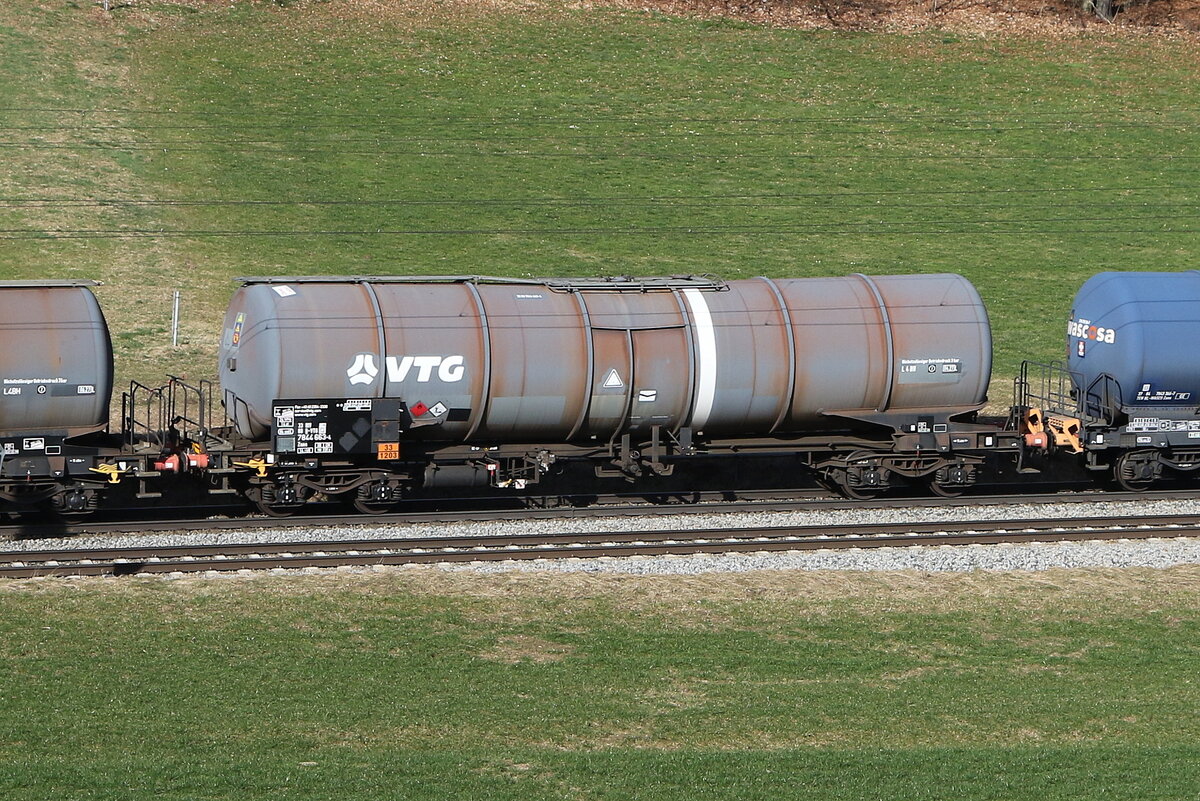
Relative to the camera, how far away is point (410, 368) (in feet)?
77.4

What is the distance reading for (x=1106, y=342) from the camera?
26.9 meters

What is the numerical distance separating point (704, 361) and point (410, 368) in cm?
485

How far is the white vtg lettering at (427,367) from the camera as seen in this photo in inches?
926

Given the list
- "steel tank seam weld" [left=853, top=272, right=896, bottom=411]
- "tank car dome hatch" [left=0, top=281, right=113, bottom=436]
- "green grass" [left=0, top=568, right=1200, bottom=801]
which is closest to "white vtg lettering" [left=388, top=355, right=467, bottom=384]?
"green grass" [left=0, top=568, right=1200, bottom=801]

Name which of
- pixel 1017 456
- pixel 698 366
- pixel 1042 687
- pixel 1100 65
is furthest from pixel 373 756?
pixel 1100 65

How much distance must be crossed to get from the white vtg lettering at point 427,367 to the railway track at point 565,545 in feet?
8.55

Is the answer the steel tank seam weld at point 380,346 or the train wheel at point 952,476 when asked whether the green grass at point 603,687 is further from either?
the train wheel at point 952,476

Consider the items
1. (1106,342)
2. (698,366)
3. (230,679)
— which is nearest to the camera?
(230,679)

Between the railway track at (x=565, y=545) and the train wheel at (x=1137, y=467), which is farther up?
the train wheel at (x=1137, y=467)

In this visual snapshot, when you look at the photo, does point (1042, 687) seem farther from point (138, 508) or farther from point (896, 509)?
point (138, 508)

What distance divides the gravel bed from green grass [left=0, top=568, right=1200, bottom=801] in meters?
0.79

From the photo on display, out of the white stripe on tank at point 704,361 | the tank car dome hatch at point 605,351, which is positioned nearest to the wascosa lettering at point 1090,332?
the tank car dome hatch at point 605,351

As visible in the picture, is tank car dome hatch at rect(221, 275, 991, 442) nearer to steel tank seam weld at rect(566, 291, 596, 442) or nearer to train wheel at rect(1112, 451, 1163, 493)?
steel tank seam weld at rect(566, 291, 596, 442)

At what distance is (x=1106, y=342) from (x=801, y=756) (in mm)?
15423
